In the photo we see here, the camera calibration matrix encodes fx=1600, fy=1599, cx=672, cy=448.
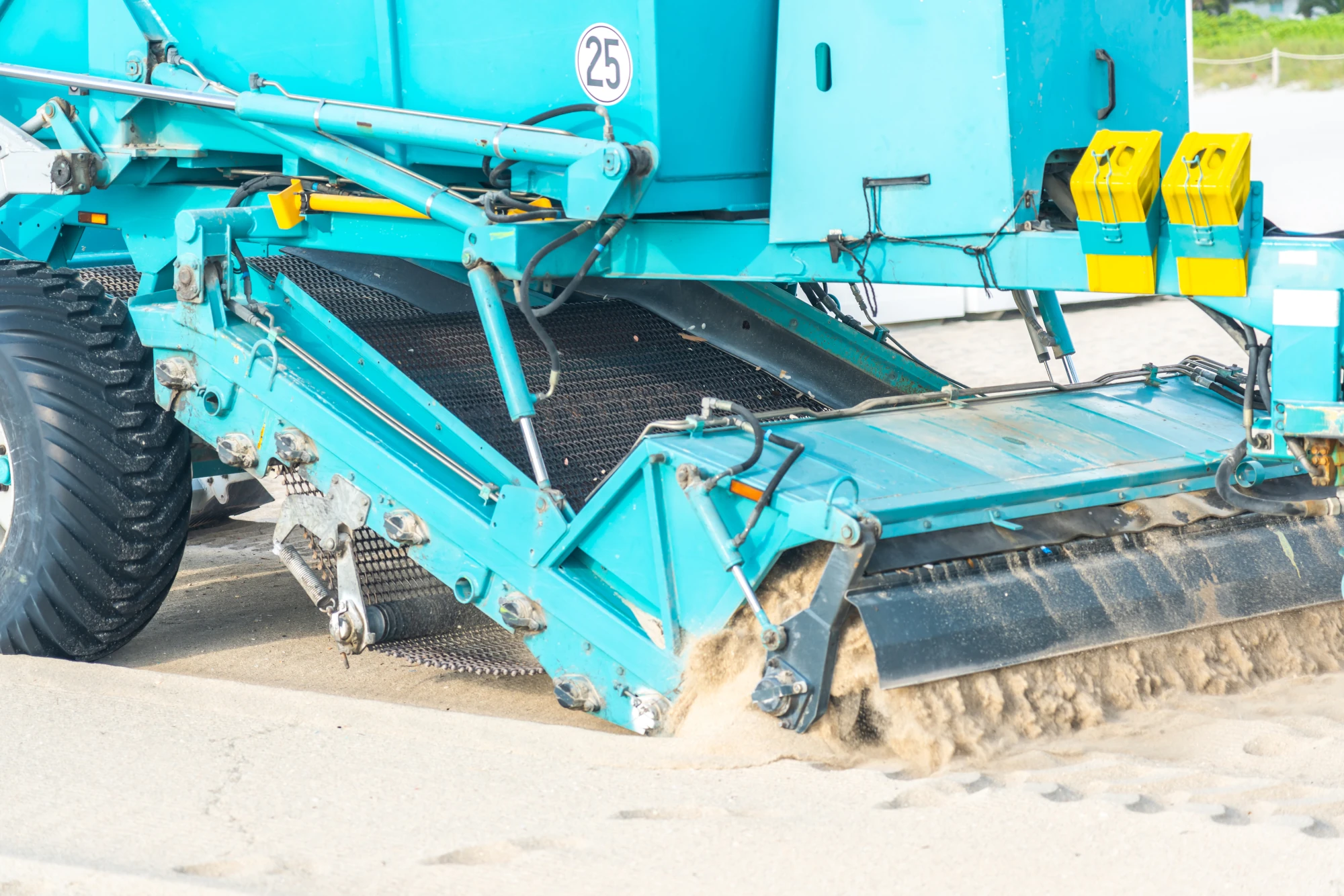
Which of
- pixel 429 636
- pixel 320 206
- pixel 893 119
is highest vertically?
pixel 893 119

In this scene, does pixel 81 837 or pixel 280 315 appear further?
pixel 280 315

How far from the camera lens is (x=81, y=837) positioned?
328 cm

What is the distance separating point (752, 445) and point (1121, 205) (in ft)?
3.49

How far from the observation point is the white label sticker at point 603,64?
400cm

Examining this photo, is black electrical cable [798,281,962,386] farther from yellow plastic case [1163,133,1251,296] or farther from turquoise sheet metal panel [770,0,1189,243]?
yellow plastic case [1163,133,1251,296]

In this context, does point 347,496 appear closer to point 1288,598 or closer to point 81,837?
point 81,837

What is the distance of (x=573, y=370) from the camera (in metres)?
4.97

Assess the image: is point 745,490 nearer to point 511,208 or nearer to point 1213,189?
point 511,208

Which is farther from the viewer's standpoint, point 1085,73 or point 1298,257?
point 1085,73

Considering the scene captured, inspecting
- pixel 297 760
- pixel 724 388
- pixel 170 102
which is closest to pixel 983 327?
pixel 724 388

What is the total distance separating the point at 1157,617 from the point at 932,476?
2.25 ft

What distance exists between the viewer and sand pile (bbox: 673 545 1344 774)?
12.0ft

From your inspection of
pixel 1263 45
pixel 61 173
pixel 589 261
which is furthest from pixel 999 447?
pixel 1263 45

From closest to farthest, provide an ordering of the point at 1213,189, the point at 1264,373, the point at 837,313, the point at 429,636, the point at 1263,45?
1. the point at 1213,189
2. the point at 1264,373
3. the point at 429,636
4. the point at 837,313
5. the point at 1263,45
